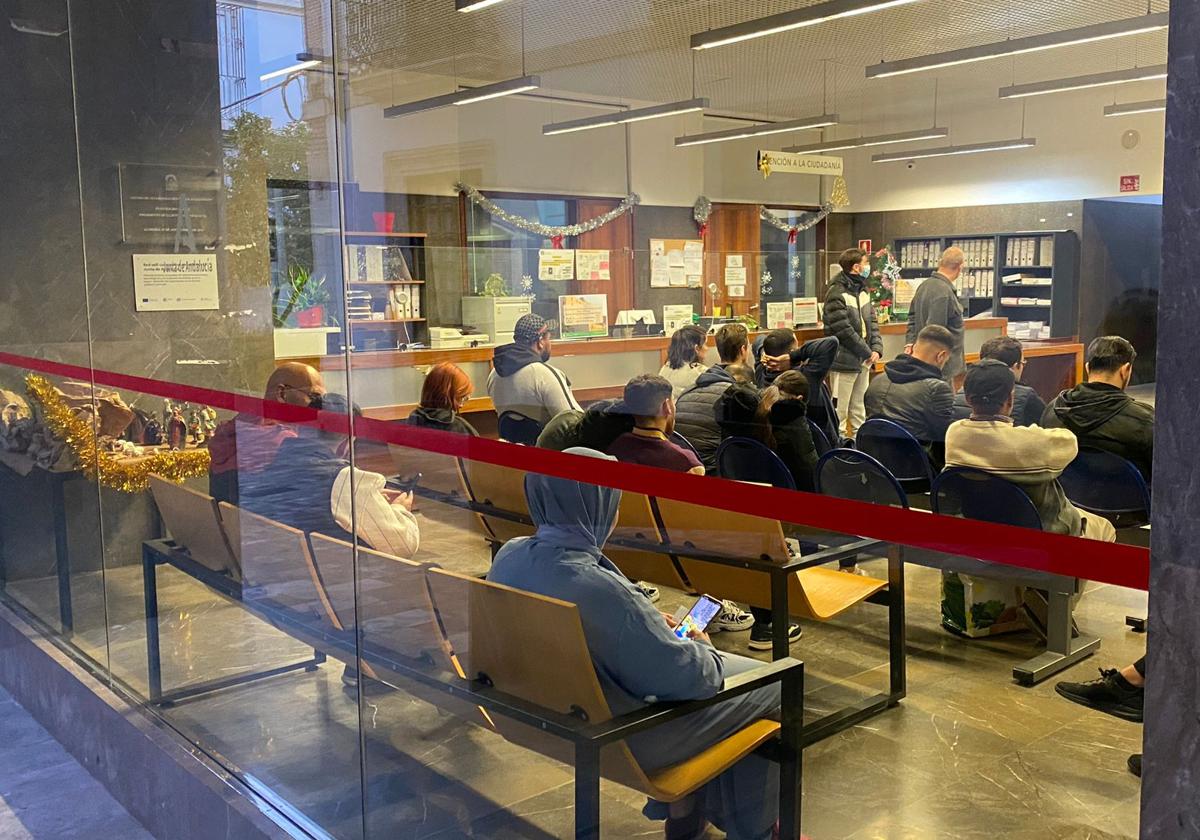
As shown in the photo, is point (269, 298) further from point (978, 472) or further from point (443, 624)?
point (978, 472)

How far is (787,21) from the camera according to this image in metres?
1.62

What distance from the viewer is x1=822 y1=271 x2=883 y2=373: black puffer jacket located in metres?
1.59

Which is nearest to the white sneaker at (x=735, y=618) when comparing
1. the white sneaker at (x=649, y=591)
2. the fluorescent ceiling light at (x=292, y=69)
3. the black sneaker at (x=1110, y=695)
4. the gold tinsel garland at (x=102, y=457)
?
the white sneaker at (x=649, y=591)

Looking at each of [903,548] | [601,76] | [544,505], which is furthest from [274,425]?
[903,548]

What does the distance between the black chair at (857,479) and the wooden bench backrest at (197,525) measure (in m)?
1.86

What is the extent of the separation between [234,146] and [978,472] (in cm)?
202

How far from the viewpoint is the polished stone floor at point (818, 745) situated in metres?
1.36

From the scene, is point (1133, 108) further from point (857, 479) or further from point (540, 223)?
point (540, 223)

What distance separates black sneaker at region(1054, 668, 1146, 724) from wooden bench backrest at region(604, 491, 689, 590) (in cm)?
63

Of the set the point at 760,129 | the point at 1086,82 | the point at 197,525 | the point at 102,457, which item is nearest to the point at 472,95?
the point at 760,129

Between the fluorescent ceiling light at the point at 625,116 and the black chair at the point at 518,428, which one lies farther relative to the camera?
the black chair at the point at 518,428

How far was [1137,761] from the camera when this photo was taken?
1.28 meters

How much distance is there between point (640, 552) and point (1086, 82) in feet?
3.11

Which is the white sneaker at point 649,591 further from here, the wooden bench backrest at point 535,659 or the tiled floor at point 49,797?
the tiled floor at point 49,797
